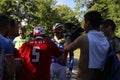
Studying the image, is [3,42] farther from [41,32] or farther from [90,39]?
[41,32]

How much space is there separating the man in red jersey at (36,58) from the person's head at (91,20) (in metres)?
1.46

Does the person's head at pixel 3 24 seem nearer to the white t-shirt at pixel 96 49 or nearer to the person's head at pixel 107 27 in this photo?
the white t-shirt at pixel 96 49

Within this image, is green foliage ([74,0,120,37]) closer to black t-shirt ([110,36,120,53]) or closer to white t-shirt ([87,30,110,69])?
black t-shirt ([110,36,120,53])

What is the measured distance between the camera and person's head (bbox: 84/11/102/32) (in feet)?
17.7

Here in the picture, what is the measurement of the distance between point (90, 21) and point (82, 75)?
730mm

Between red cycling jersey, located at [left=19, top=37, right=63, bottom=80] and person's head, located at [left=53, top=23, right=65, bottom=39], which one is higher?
person's head, located at [left=53, top=23, right=65, bottom=39]

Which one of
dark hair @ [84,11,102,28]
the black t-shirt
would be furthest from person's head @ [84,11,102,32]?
the black t-shirt

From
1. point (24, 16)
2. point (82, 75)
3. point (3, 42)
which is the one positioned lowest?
point (82, 75)

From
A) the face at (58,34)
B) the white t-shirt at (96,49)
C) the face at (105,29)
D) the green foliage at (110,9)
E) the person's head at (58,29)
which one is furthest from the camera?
the green foliage at (110,9)

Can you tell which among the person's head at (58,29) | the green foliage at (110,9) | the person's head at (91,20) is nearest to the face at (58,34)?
the person's head at (58,29)

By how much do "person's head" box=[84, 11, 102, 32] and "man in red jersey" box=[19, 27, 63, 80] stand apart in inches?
57.5

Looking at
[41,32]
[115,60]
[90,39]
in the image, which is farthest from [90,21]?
[41,32]

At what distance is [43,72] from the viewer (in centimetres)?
677

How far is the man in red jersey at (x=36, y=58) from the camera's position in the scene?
22.0 ft
